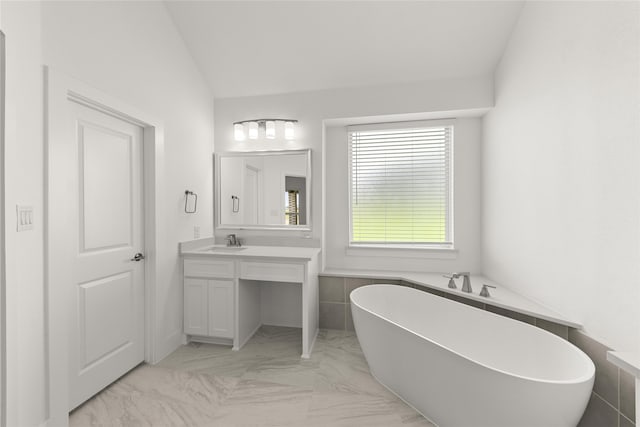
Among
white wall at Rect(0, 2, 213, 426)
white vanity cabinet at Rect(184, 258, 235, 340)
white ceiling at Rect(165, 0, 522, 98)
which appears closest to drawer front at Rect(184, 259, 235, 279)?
white vanity cabinet at Rect(184, 258, 235, 340)

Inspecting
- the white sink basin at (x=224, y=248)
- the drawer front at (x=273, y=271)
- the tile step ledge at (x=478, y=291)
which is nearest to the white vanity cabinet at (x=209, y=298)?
the drawer front at (x=273, y=271)

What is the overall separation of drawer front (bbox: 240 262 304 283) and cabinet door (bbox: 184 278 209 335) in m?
0.40

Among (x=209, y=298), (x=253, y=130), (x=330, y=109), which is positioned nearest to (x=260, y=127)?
(x=253, y=130)

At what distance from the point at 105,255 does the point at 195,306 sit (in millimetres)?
918

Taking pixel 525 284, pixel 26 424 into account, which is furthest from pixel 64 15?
pixel 525 284

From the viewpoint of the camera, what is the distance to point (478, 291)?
93.4 inches

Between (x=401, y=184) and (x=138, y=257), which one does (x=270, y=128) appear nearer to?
(x=401, y=184)

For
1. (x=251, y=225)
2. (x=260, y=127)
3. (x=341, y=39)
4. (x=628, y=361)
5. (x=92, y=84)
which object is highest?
(x=341, y=39)

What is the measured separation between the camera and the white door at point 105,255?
1.79 metres

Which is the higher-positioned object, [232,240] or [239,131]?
[239,131]

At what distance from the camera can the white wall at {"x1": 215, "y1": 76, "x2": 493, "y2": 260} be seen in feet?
8.75

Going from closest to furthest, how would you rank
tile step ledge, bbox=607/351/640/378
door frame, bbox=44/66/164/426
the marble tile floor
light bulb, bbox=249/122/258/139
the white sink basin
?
1. tile step ledge, bbox=607/351/640/378
2. door frame, bbox=44/66/164/426
3. the marble tile floor
4. the white sink basin
5. light bulb, bbox=249/122/258/139

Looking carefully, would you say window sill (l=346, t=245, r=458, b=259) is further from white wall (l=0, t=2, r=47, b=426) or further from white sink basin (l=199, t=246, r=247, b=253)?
white wall (l=0, t=2, r=47, b=426)

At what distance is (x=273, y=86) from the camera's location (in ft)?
9.63
